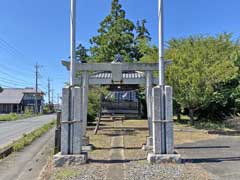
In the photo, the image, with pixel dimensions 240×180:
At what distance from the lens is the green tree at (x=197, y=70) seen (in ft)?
55.5

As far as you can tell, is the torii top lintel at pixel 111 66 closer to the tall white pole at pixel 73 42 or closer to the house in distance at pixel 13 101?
the tall white pole at pixel 73 42

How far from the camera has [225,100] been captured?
2098 centimetres

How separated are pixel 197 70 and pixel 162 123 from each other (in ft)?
33.8

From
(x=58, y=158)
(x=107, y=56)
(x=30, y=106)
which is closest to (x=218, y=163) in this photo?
(x=58, y=158)

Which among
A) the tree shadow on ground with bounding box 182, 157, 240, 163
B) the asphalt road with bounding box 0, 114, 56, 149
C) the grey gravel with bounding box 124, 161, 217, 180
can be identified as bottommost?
the asphalt road with bounding box 0, 114, 56, 149

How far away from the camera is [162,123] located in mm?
7422

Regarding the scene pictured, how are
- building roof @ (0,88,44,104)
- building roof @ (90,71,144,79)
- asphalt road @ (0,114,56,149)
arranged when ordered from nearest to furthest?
building roof @ (90,71,144,79) → asphalt road @ (0,114,56,149) → building roof @ (0,88,44,104)

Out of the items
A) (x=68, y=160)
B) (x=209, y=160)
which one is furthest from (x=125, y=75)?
(x=68, y=160)

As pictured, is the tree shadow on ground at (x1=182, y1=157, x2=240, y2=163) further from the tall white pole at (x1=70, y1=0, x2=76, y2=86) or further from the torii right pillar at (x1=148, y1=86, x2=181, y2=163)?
the tall white pole at (x1=70, y1=0, x2=76, y2=86)

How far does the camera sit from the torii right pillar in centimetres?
732

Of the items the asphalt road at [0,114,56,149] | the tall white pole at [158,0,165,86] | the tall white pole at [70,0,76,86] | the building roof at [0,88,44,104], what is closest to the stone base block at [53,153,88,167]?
the tall white pole at [70,0,76,86]

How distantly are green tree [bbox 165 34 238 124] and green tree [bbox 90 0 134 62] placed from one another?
1224 cm

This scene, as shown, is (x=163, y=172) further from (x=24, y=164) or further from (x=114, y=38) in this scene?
(x=114, y=38)

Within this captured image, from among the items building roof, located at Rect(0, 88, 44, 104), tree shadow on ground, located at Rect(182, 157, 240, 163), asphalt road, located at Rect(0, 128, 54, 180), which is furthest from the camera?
building roof, located at Rect(0, 88, 44, 104)
